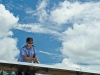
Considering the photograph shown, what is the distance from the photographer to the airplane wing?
674cm

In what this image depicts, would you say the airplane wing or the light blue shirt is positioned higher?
the light blue shirt

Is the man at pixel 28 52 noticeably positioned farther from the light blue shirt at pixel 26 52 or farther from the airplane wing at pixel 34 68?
the airplane wing at pixel 34 68

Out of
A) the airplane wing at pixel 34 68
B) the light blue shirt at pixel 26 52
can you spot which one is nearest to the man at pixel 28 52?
the light blue shirt at pixel 26 52

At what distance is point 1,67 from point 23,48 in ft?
3.63

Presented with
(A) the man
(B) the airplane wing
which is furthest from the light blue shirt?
(B) the airplane wing

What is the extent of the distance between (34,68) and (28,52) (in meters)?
0.98

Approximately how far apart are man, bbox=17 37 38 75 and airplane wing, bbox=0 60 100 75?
68 cm

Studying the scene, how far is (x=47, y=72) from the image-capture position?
287 inches

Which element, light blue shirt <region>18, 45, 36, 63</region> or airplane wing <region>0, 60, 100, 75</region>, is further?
light blue shirt <region>18, 45, 36, 63</region>

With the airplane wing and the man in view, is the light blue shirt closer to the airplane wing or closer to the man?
the man

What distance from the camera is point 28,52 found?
312 inches

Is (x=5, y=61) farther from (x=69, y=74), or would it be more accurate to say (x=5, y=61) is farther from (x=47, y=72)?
(x=69, y=74)

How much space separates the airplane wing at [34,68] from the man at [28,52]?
2.22ft

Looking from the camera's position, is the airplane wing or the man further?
the man
